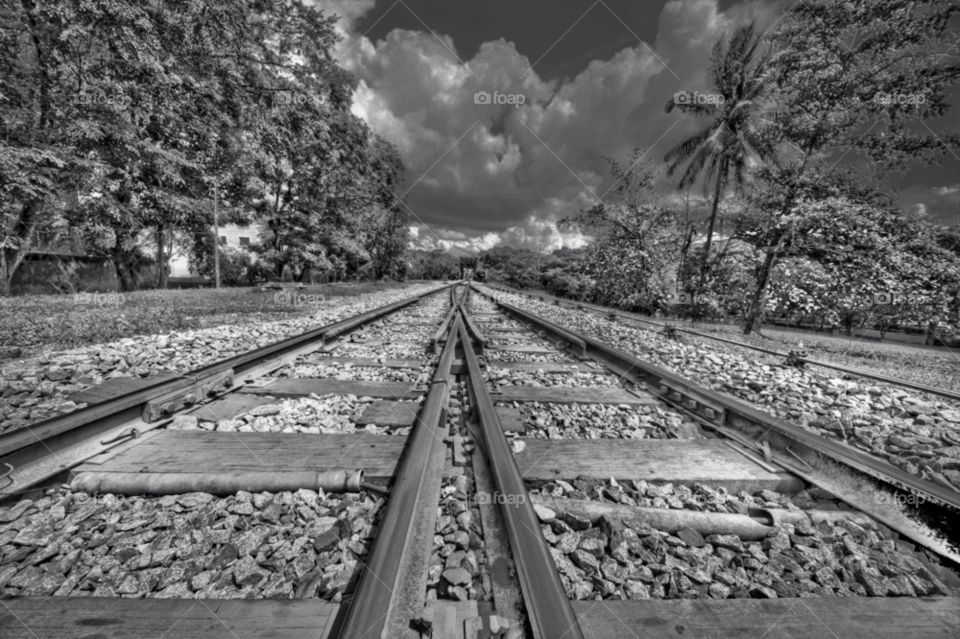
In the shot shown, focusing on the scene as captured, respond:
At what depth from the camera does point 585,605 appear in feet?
3.31

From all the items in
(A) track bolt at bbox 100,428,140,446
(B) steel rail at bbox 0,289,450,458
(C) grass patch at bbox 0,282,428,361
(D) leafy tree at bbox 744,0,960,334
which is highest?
(D) leafy tree at bbox 744,0,960,334

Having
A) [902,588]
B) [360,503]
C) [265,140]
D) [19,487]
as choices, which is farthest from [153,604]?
[265,140]

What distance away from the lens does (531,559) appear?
1.06 m

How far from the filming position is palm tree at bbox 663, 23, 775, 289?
14.6 metres

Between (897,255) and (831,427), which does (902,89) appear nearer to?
(897,255)

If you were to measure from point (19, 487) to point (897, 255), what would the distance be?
12803mm

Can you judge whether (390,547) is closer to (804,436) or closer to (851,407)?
(804,436)

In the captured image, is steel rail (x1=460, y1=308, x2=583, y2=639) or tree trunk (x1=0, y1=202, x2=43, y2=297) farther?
tree trunk (x1=0, y1=202, x2=43, y2=297)

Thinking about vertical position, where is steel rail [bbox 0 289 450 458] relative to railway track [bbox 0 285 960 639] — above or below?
above

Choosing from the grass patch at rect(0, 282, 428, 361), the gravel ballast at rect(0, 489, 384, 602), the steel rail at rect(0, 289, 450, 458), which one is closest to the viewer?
the gravel ballast at rect(0, 489, 384, 602)

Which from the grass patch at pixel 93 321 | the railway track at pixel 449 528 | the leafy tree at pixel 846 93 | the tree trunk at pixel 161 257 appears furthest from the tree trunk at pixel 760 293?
the tree trunk at pixel 161 257

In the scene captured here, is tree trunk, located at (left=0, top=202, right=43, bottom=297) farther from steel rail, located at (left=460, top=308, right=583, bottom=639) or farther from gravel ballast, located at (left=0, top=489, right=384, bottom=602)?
steel rail, located at (left=460, top=308, right=583, bottom=639)

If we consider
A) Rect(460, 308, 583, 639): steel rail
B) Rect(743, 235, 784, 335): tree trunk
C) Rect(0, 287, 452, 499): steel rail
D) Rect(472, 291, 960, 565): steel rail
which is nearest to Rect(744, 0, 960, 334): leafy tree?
Rect(743, 235, 784, 335): tree trunk

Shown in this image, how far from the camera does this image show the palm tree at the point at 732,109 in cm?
1465
